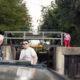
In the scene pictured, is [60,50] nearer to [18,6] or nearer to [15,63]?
[15,63]

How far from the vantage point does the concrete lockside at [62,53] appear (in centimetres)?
1477

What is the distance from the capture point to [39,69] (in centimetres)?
439

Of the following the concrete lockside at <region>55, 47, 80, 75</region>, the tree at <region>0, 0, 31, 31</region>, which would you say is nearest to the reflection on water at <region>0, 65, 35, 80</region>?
the concrete lockside at <region>55, 47, 80, 75</region>

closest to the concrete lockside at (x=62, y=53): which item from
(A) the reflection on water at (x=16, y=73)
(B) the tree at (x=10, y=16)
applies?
(A) the reflection on water at (x=16, y=73)

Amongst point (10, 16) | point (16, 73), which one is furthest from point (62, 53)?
point (10, 16)

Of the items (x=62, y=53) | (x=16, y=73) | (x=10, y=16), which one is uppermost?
(x=10, y=16)

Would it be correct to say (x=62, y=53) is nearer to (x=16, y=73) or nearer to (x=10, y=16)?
(x=16, y=73)

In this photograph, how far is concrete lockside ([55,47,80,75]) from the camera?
48.5 ft

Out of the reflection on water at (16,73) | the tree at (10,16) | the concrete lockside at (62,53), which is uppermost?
the tree at (10,16)

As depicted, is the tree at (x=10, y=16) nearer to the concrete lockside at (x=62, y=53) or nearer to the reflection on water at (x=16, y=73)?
the concrete lockside at (x=62, y=53)

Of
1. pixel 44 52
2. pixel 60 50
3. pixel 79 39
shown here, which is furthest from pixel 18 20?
pixel 60 50

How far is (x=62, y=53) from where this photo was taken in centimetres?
1498

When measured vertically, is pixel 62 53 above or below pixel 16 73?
below

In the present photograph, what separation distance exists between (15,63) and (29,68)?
32cm
